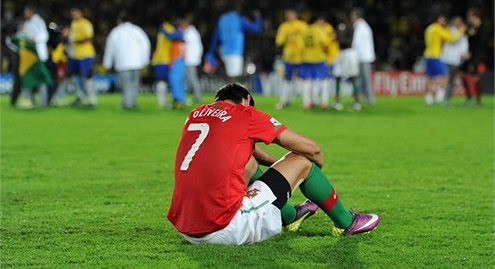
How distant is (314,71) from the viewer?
20703mm

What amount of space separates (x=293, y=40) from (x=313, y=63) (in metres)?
0.70

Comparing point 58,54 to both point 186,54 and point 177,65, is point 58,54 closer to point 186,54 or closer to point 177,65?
point 177,65

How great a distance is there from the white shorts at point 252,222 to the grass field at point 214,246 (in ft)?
0.25

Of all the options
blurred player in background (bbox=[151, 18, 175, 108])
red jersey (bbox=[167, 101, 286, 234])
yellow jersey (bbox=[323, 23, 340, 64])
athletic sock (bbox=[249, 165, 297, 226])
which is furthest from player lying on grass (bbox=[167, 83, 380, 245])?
yellow jersey (bbox=[323, 23, 340, 64])

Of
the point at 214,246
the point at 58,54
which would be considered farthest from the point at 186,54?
the point at 214,246

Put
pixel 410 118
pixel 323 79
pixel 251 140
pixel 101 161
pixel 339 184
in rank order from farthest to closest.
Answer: pixel 323 79
pixel 410 118
pixel 101 161
pixel 339 184
pixel 251 140

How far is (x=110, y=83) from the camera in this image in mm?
33469

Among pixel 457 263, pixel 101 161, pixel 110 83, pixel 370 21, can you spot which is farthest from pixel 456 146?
pixel 370 21

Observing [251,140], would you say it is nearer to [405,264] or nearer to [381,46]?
[405,264]

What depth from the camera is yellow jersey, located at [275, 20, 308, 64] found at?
20.6 meters

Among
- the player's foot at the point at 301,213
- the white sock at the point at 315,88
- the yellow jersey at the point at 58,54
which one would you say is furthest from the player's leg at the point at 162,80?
the player's foot at the point at 301,213

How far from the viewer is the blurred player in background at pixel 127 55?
21.2 metres

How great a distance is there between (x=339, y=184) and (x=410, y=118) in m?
9.68

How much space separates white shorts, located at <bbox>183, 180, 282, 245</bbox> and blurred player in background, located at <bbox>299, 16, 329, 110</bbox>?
14492 mm
